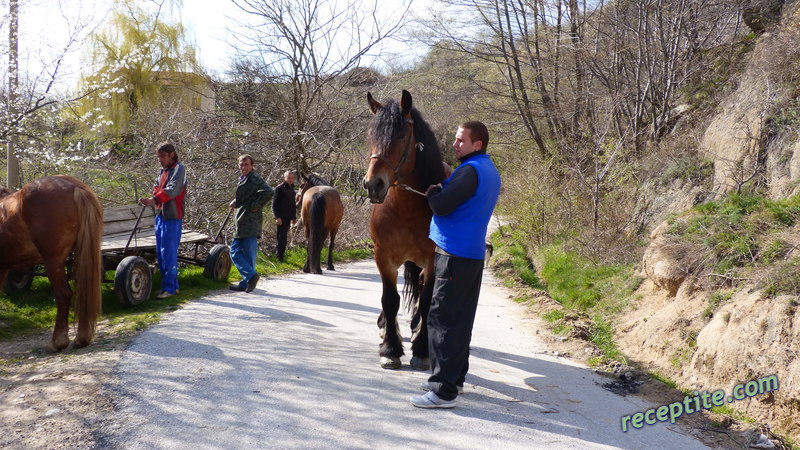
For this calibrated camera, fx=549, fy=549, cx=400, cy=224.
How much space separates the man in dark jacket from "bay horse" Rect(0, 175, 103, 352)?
239 inches

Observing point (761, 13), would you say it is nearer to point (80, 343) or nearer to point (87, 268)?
point (87, 268)

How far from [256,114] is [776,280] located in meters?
13.1

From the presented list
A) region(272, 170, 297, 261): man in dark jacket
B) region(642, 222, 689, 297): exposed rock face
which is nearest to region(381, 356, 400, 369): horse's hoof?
region(642, 222, 689, 297): exposed rock face

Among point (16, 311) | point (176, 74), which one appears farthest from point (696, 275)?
point (176, 74)

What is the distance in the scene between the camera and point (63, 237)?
5.14 m

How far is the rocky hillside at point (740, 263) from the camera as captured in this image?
4062 millimetres

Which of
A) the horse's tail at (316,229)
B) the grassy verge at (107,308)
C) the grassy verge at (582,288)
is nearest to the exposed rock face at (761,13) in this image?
the grassy verge at (582,288)

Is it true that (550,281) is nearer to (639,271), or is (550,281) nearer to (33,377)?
(639,271)

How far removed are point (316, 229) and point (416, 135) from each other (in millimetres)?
6054

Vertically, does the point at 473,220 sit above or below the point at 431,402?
above

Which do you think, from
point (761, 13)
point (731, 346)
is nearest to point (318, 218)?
point (731, 346)

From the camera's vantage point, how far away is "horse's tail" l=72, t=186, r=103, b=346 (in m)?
5.07

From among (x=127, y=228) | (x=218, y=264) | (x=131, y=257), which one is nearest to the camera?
(x=131, y=257)

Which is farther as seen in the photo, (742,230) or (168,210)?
(168,210)
